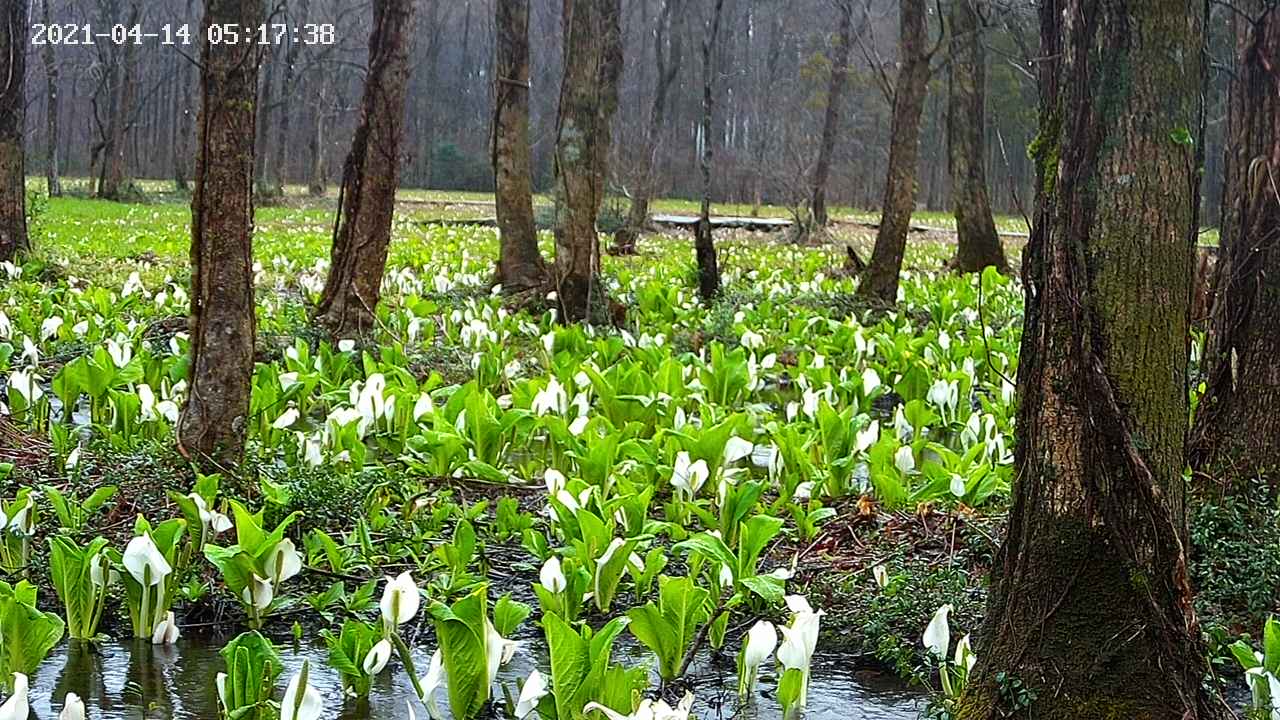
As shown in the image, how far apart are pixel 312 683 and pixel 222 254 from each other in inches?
74.4

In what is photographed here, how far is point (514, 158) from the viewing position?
38.0 ft

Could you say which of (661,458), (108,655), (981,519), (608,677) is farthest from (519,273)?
(608,677)

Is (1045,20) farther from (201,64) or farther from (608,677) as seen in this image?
(201,64)

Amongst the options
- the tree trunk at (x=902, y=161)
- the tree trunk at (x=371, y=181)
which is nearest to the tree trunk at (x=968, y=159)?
the tree trunk at (x=902, y=161)

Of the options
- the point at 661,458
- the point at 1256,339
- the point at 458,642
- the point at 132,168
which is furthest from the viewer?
the point at 132,168

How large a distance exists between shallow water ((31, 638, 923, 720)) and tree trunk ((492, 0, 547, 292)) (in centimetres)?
759

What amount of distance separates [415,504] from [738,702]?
1.64 metres

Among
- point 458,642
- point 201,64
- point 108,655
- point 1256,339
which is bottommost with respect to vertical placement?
point 108,655

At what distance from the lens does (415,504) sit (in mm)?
4703

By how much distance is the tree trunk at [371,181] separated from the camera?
8.44 m

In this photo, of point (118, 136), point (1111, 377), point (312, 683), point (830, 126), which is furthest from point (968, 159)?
point (118, 136)

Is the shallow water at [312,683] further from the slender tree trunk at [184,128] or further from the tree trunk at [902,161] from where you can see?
the slender tree trunk at [184,128]

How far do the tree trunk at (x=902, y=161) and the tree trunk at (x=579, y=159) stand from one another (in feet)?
8.61

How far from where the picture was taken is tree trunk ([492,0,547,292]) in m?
11.3
